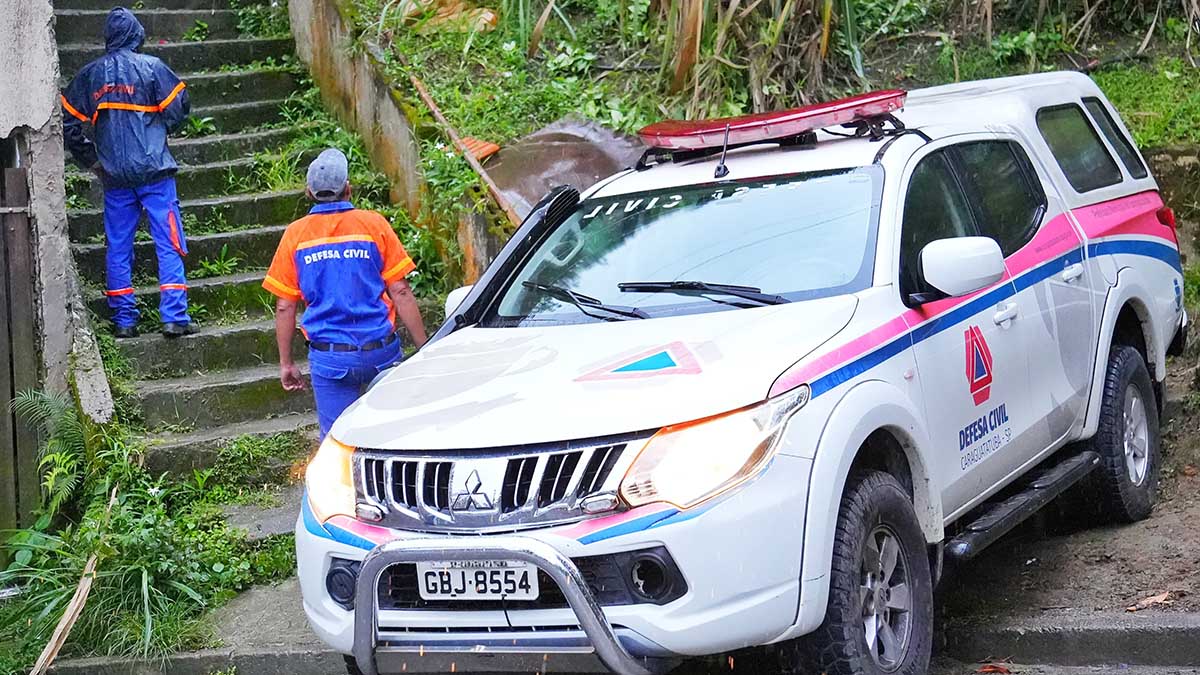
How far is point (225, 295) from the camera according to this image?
8500 mm

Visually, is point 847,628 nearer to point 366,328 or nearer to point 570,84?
point 366,328

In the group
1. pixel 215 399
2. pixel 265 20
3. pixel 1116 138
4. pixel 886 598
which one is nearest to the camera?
pixel 886 598

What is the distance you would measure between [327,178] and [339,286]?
46cm

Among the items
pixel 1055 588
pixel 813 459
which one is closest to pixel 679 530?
pixel 813 459

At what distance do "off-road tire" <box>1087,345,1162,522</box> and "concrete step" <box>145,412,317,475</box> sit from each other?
385 cm

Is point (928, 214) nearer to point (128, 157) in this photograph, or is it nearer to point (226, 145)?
point (128, 157)

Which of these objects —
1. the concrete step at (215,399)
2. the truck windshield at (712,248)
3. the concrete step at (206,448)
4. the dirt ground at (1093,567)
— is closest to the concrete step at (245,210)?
the concrete step at (215,399)

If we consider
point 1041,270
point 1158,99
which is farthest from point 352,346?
point 1158,99

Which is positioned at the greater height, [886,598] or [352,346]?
[352,346]

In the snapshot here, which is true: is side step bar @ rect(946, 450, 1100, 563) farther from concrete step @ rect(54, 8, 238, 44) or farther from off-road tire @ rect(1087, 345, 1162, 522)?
concrete step @ rect(54, 8, 238, 44)

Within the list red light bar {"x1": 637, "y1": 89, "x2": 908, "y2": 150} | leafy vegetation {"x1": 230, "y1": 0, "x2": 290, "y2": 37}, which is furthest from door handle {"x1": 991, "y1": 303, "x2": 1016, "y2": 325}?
leafy vegetation {"x1": 230, "y1": 0, "x2": 290, "y2": 37}

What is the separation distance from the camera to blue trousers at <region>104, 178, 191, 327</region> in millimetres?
7996

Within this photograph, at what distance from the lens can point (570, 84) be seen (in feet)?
31.0

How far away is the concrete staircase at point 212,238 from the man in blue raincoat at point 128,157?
272 mm
